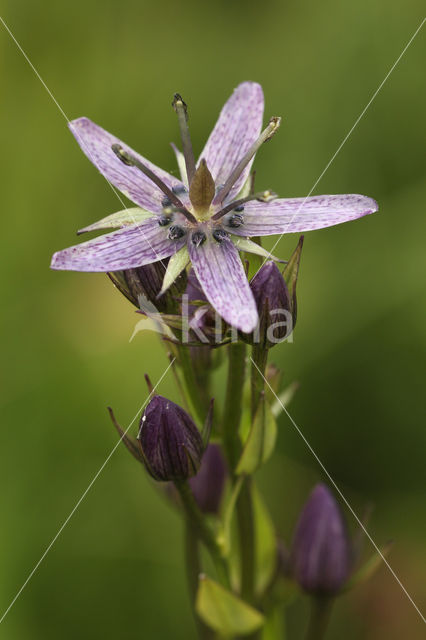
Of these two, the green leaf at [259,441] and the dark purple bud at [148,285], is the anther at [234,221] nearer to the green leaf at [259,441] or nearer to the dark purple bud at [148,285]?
the dark purple bud at [148,285]

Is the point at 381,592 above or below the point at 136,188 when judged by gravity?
below

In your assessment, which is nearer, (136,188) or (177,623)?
(136,188)

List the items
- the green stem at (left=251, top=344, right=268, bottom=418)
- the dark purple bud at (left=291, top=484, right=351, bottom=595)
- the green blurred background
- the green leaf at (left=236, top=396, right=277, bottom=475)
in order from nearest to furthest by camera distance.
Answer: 1. the green stem at (left=251, top=344, right=268, bottom=418)
2. the green leaf at (left=236, top=396, right=277, bottom=475)
3. the dark purple bud at (left=291, top=484, right=351, bottom=595)
4. the green blurred background

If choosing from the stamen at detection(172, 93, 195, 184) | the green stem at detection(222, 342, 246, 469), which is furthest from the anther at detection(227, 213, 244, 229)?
the green stem at detection(222, 342, 246, 469)

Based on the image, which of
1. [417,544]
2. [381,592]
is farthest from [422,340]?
[381,592]

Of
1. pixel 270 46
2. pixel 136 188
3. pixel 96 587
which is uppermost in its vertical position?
pixel 270 46

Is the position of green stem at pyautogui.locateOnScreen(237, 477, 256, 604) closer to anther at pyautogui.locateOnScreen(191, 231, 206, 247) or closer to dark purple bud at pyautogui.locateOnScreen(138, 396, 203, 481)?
dark purple bud at pyautogui.locateOnScreen(138, 396, 203, 481)

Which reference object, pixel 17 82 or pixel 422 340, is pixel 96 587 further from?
pixel 17 82
